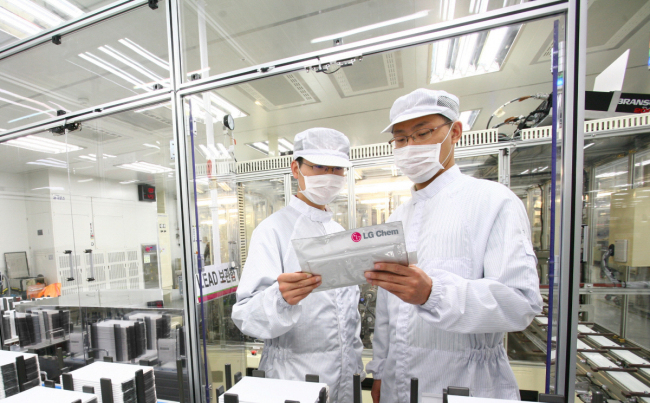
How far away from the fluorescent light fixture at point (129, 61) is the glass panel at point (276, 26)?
1.11 meters

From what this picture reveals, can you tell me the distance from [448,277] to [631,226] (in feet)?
9.91

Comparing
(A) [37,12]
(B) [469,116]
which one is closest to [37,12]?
(A) [37,12]

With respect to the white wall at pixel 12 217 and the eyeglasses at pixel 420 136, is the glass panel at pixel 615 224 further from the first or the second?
the white wall at pixel 12 217

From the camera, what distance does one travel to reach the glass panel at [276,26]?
1.18m

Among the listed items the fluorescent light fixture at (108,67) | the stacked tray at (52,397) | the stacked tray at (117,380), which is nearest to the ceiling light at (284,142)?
the fluorescent light fixture at (108,67)

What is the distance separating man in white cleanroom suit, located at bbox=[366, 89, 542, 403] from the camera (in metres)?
0.84

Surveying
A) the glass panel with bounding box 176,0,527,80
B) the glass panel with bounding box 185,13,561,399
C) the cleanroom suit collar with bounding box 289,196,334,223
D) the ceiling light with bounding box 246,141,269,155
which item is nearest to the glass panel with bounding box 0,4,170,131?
the glass panel with bounding box 176,0,527,80

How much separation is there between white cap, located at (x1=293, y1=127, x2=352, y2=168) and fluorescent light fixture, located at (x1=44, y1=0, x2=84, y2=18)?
8.47 feet

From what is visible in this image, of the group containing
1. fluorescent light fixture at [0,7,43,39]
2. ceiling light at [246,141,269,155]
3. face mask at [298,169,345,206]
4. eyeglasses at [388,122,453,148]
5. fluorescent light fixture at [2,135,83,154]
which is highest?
fluorescent light fixture at [0,7,43,39]

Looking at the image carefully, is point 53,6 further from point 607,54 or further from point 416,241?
point 607,54

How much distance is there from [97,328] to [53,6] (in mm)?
2727

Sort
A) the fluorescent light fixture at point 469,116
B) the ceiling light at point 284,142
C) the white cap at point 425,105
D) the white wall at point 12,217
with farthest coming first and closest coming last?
the white wall at point 12,217 → the ceiling light at point 284,142 → the fluorescent light fixture at point 469,116 → the white cap at point 425,105

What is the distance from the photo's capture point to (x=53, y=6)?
2273 millimetres

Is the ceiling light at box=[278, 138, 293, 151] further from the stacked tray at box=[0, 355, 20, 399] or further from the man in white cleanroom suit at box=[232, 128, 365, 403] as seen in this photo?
the stacked tray at box=[0, 355, 20, 399]
